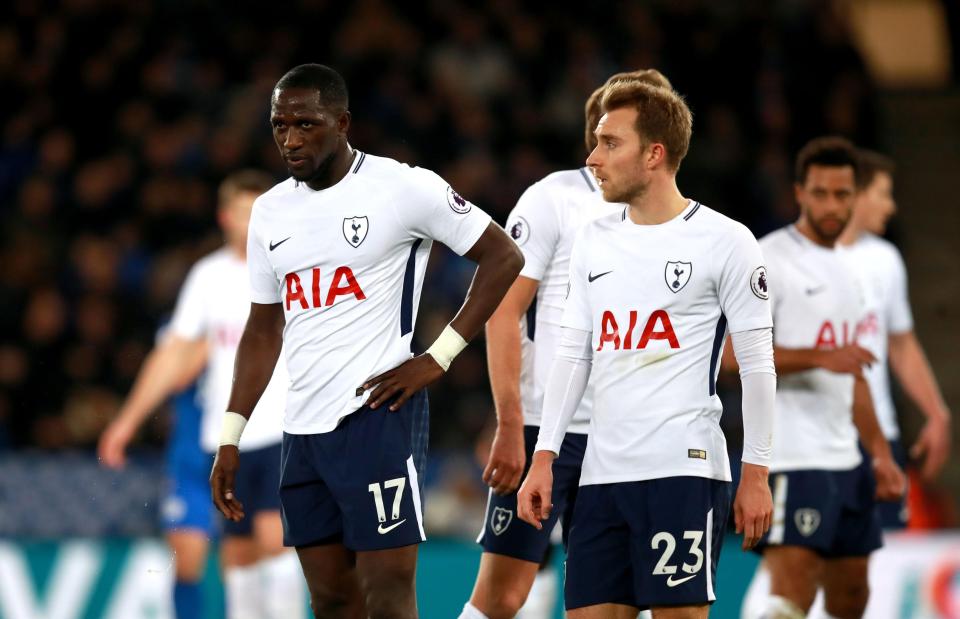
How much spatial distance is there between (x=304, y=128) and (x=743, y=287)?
4.51 feet

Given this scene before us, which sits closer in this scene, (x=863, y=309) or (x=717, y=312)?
(x=717, y=312)

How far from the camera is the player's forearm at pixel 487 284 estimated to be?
4645 millimetres

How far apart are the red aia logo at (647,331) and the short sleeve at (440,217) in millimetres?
494

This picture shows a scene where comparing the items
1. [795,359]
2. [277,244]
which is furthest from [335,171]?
[795,359]

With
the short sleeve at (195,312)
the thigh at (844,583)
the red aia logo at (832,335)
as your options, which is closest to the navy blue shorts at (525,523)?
the red aia logo at (832,335)

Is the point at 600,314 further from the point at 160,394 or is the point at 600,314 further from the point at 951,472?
the point at 951,472

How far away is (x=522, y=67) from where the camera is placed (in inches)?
511

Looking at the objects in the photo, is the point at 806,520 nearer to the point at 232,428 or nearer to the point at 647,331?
the point at 647,331

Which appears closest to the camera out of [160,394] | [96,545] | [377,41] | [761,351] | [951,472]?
[761,351]

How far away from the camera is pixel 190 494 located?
26.6 feet

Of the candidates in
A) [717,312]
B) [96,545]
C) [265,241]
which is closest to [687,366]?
[717,312]

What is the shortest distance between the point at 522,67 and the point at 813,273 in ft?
23.3

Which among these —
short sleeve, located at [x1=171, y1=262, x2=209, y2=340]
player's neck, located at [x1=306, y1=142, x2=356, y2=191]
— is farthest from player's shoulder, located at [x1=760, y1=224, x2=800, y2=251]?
short sleeve, located at [x1=171, y1=262, x2=209, y2=340]

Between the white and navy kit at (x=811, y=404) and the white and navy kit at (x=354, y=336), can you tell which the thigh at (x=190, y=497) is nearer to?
the white and navy kit at (x=811, y=404)
